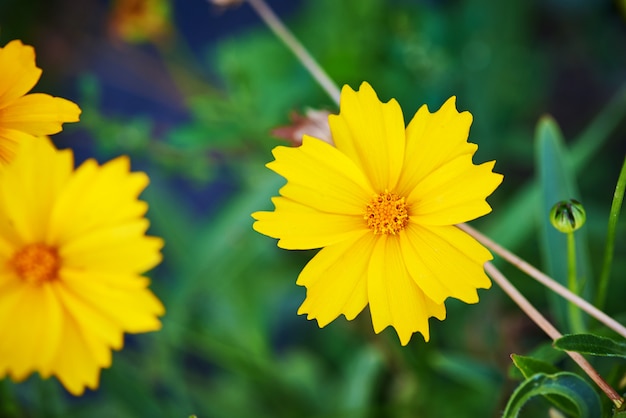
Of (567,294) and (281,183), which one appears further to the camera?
(281,183)

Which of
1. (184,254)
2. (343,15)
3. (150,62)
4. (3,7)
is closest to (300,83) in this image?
(343,15)

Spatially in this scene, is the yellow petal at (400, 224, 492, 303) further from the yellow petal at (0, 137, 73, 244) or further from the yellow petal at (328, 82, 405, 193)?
the yellow petal at (0, 137, 73, 244)

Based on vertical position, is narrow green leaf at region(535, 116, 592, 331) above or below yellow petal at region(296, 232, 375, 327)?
above

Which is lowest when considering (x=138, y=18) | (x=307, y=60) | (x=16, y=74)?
(x=16, y=74)

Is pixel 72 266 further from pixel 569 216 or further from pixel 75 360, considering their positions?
pixel 569 216

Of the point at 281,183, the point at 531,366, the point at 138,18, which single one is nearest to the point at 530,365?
the point at 531,366

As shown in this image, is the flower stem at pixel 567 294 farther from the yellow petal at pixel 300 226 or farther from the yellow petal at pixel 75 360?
the yellow petal at pixel 75 360

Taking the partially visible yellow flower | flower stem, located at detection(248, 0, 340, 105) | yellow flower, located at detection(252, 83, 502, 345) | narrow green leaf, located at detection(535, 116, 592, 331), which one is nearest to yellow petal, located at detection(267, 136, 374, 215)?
yellow flower, located at detection(252, 83, 502, 345)
